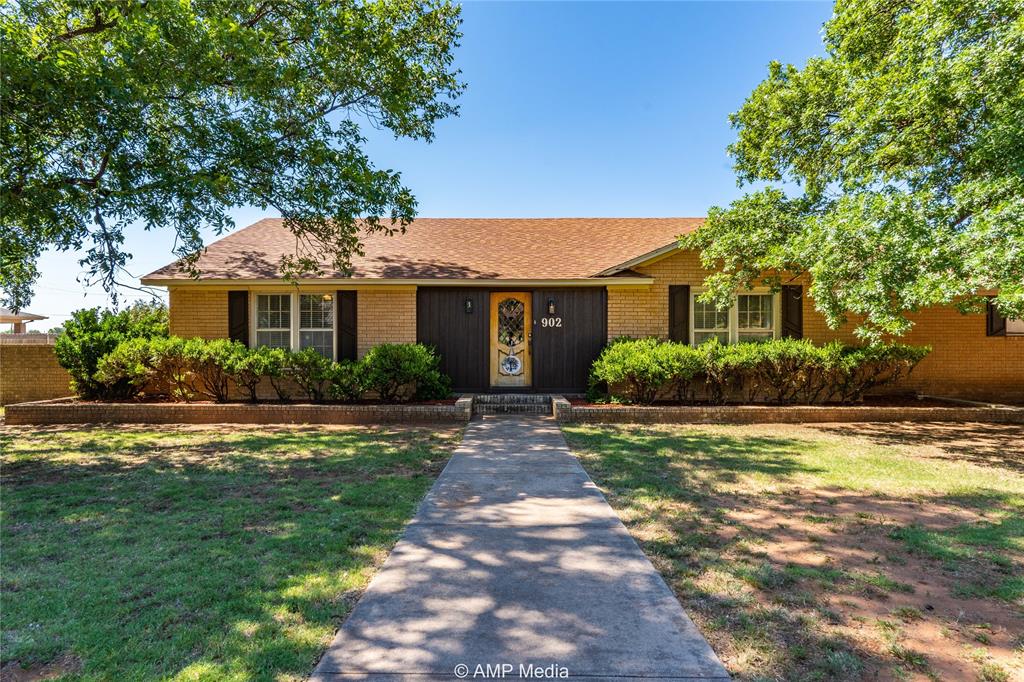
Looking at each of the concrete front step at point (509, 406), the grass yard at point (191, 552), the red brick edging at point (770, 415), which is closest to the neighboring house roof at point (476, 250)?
the concrete front step at point (509, 406)

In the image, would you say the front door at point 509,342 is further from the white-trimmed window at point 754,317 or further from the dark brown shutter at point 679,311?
the white-trimmed window at point 754,317

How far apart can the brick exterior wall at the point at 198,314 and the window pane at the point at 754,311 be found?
12277 millimetres

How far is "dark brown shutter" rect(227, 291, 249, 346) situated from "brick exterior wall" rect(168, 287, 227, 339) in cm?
12

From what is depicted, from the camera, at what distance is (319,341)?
38.2ft

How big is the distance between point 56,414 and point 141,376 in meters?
1.53

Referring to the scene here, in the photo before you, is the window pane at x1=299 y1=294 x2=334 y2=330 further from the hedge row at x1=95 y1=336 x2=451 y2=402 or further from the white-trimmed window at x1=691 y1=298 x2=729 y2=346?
the white-trimmed window at x1=691 y1=298 x2=729 y2=346

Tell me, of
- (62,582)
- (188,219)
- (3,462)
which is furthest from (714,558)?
(3,462)

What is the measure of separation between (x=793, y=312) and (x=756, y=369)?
2264mm

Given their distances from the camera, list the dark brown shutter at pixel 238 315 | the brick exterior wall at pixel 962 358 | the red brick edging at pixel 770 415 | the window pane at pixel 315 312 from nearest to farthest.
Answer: the red brick edging at pixel 770 415 → the dark brown shutter at pixel 238 315 → the window pane at pixel 315 312 → the brick exterior wall at pixel 962 358

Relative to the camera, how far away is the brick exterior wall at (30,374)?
12328 millimetres

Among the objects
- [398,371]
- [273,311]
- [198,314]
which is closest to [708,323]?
[398,371]

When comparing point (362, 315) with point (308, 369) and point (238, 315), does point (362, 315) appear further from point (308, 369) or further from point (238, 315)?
point (238, 315)

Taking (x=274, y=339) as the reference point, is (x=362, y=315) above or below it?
above

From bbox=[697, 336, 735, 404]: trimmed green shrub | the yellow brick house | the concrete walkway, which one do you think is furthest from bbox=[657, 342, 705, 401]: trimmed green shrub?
the concrete walkway
